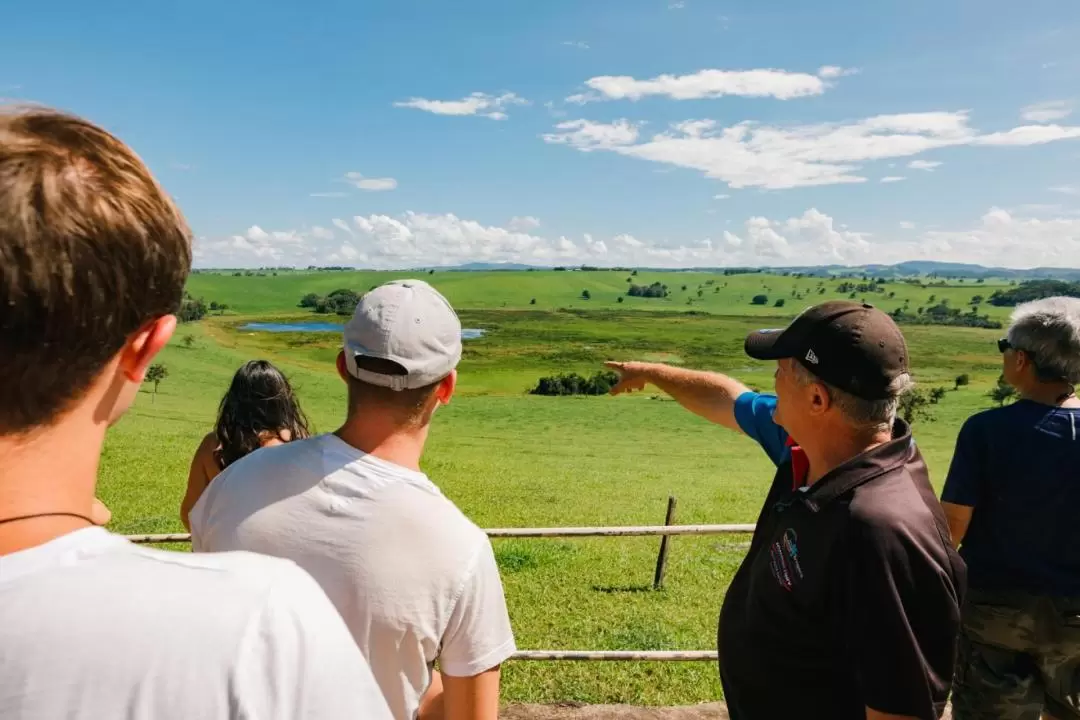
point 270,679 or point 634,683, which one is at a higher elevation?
point 270,679

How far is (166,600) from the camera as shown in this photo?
32.1 inches

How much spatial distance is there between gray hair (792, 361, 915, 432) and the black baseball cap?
0.06 feet

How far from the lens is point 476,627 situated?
6.48 feet

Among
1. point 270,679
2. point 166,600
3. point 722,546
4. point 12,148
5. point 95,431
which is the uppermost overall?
point 12,148

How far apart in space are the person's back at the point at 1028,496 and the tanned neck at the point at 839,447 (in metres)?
1.43

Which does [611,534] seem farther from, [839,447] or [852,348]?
[852,348]

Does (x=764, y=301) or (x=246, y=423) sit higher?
(x=246, y=423)

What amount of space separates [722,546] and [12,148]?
44.9 ft

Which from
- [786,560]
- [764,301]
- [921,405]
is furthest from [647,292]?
[786,560]

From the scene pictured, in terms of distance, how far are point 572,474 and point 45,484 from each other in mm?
22566

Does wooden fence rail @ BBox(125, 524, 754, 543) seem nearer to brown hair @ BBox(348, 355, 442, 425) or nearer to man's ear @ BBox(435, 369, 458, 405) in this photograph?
man's ear @ BBox(435, 369, 458, 405)

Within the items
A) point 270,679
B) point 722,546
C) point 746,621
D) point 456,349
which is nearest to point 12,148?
point 270,679

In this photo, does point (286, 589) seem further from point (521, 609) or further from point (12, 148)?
point (521, 609)

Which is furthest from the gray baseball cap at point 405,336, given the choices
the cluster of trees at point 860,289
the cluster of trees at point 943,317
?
the cluster of trees at point 860,289
